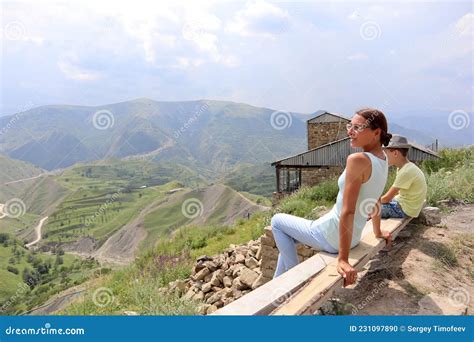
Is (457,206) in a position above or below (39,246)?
above

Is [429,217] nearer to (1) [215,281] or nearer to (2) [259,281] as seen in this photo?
(2) [259,281]

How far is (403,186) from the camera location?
4.75 m

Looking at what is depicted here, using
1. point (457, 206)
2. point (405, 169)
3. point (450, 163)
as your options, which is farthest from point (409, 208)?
point (450, 163)

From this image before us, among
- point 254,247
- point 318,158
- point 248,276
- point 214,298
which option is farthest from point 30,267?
point 248,276

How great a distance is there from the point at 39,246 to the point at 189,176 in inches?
3996

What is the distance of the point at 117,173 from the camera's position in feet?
608

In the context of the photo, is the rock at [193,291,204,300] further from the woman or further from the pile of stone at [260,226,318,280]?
the woman

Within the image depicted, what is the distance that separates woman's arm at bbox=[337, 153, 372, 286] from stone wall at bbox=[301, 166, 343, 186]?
19.1 meters

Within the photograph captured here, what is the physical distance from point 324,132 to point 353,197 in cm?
2184

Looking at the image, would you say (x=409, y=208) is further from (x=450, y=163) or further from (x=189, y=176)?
(x=189, y=176)

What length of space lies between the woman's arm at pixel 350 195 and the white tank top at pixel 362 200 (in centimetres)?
8

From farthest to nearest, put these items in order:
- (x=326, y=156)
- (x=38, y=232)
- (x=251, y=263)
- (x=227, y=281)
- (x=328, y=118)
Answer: (x=38, y=232) → (x=328, y=118) → (x=326, y=156) → (x=251, y=263) → (x=227, y=281)

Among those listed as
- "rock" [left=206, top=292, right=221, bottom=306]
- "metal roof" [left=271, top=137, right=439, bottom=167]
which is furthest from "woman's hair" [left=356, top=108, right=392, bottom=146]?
"metal roof" [left=271, top=137, right=439, bottom=167]

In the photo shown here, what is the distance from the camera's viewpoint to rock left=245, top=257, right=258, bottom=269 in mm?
7028
